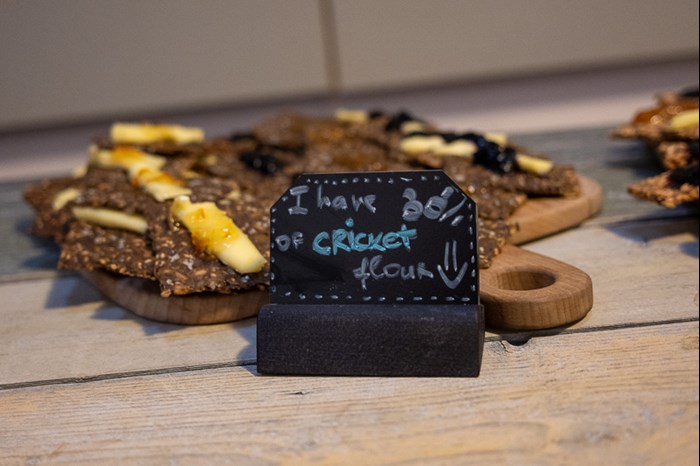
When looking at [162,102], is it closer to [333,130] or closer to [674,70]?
[333,130]

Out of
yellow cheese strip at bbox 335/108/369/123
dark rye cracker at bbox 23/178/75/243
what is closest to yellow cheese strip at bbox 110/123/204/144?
dark rye cracker at bbox 23/178/75/243

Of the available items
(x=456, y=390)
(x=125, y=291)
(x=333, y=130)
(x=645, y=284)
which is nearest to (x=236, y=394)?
(x=456, y=390)

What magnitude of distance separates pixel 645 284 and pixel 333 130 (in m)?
0.88

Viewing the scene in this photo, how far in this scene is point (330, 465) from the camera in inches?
31.1

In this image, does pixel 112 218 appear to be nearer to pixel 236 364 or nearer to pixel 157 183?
pixel 157 183

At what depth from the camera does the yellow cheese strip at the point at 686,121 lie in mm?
1450

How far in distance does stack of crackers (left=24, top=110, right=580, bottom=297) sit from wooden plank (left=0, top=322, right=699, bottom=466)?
7.1 inches

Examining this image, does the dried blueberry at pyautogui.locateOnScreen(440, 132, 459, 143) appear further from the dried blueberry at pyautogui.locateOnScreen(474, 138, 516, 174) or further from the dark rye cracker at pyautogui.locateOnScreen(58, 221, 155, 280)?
the dark rye cracker at pyautogui.locateOnScreen(58, 221, 155, 280)

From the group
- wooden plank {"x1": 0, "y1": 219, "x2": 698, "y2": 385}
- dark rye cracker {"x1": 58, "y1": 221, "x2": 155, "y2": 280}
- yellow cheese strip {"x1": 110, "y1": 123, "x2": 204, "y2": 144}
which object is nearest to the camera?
wooden plank {"x1": 0, "y1": 219, "x2": 698, "y2": 385}

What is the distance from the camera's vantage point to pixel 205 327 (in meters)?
1.14

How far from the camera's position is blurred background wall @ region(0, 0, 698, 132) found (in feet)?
8.03

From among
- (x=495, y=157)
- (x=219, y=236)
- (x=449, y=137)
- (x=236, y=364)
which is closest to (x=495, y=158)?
(x=495, y=157)

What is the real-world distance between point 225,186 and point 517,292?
1.83 ft

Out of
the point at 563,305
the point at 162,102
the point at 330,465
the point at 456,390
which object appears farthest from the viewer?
the point at 162,102
